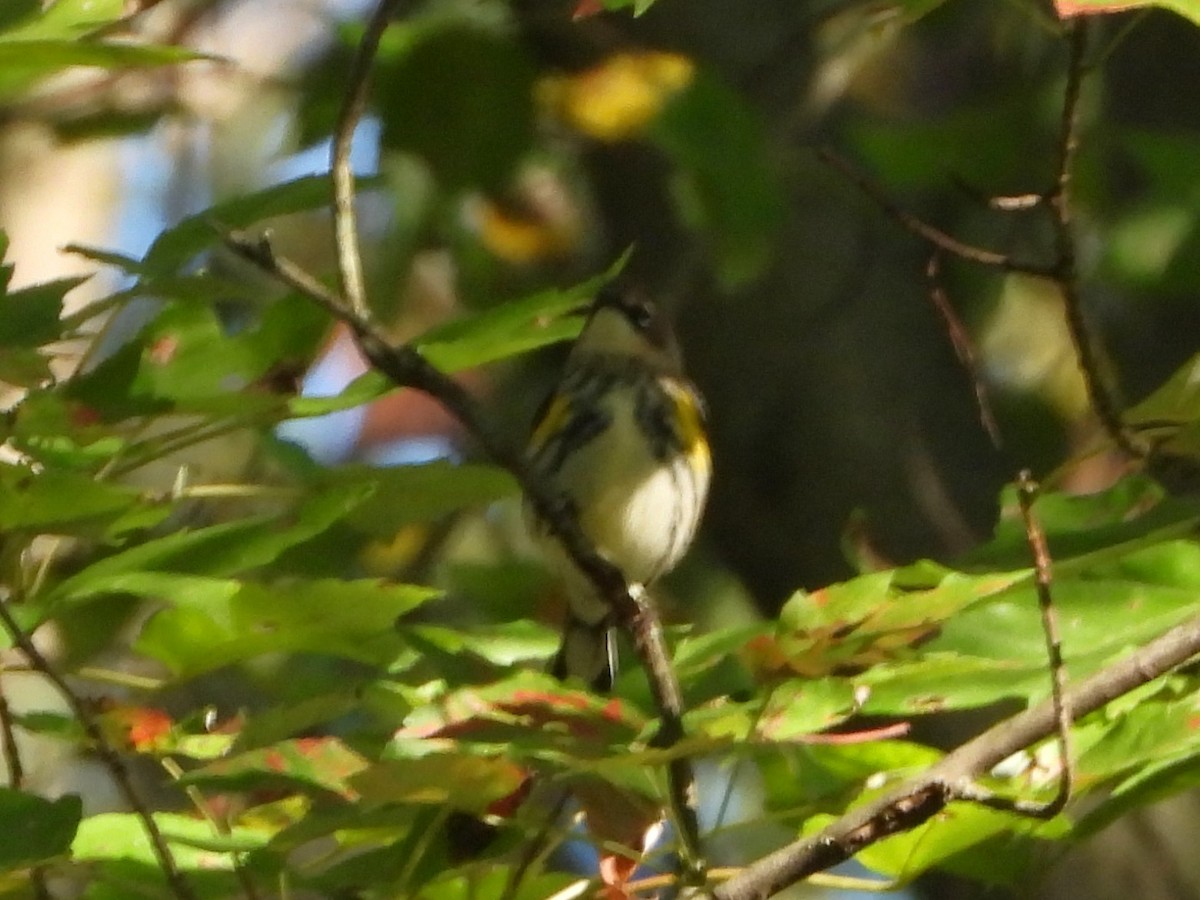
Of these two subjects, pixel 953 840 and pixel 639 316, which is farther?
pixel 639 316

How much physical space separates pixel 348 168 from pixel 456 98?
1219 millimetres

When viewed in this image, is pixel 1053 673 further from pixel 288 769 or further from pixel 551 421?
pixel 551 421

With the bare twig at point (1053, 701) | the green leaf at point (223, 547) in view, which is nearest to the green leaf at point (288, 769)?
the green leaf at point (223, 547)

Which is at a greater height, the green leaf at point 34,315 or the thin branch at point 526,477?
the green leaf at point 34,315

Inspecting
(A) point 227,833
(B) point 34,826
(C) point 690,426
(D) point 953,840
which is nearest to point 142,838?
(A) point 227,833

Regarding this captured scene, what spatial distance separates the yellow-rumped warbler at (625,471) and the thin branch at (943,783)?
1.30m

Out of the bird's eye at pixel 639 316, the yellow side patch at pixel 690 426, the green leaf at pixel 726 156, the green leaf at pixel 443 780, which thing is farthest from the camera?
the bird's eye at pixel 639 316

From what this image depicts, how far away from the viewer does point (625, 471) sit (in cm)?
248

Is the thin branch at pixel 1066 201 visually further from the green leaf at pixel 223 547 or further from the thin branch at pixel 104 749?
the thin branch at pixel 104 749

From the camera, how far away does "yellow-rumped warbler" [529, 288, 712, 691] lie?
8.05ft

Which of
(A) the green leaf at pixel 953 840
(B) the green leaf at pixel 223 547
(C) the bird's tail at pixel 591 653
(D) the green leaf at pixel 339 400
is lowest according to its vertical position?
(C) the bird's tail at pixel 591 653

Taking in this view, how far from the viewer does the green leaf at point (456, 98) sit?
2.36 meters

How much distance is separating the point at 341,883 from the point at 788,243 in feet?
6.37

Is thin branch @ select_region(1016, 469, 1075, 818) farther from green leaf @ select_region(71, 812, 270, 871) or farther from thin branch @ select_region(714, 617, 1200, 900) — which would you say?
green leaf @ select_region(71, 812, 270, 871)
